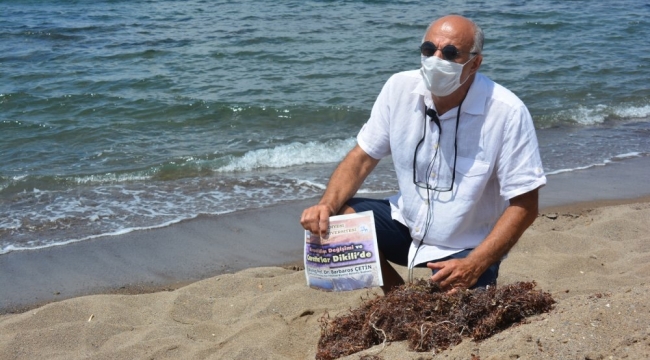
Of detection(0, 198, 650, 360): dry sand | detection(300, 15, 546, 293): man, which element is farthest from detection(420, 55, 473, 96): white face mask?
detection(0, 198, 650, 360): dry sand

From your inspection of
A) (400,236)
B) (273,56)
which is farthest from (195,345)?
(273,56)

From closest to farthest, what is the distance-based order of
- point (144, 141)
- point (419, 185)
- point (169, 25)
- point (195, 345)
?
point (419, 185)
point (195, 345)
point (144, 141)
point (169, 25)

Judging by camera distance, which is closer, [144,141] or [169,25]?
[144,141]

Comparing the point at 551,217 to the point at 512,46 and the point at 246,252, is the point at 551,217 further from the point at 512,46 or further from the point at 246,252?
the point at 512,46

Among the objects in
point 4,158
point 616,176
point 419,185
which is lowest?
point 616,176

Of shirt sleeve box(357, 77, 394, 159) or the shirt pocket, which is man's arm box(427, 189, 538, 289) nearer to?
the shirt pocket

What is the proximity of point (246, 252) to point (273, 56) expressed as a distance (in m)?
7.53

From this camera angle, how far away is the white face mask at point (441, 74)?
344 cm

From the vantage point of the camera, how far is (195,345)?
4.25 meters

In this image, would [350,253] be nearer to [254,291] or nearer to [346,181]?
[346,181]

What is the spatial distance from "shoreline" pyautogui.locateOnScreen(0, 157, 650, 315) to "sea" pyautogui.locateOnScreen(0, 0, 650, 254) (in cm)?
25

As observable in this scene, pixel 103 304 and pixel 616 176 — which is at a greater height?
pixel 103 304

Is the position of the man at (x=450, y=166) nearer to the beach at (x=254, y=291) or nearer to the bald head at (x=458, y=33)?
the bald head at (x=458, y=33)

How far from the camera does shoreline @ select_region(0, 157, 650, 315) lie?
5496mm
